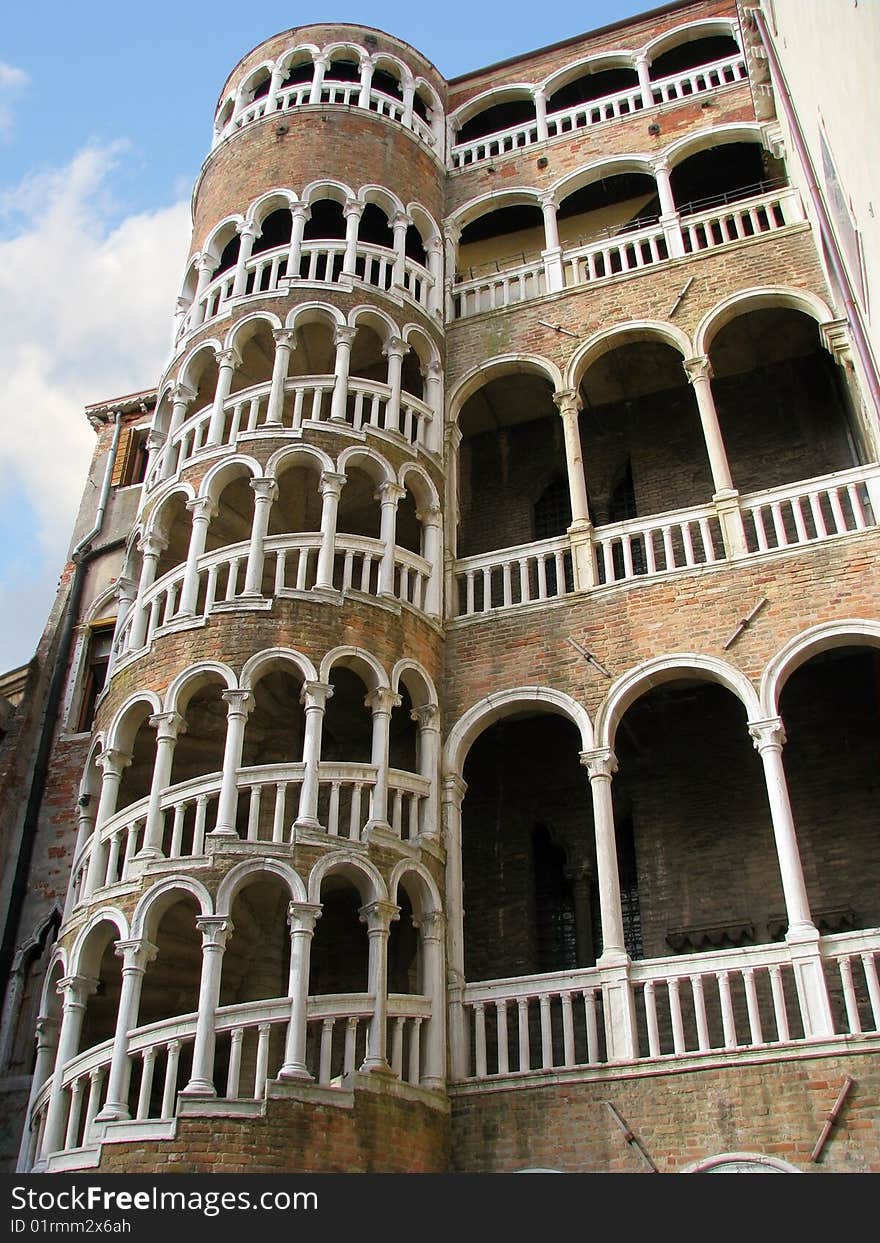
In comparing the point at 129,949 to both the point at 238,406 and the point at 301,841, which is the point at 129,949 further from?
the point at 238,406

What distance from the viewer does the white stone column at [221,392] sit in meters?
15.1

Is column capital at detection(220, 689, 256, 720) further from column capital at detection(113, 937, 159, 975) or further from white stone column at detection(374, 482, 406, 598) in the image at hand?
column capital at detection(113, 937, 159, 975)

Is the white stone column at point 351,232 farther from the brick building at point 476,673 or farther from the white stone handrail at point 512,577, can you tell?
the white stone handrail at point 512,577

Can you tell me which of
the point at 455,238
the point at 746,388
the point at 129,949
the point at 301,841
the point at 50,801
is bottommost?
the point at 129,949

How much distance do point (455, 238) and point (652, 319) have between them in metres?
4.81

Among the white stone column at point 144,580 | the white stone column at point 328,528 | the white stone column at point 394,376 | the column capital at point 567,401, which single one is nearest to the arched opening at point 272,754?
the white stone column at point 328,528

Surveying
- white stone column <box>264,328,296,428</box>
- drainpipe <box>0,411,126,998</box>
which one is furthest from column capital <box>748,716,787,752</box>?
drainpipe <box>0,411,126,998</box>

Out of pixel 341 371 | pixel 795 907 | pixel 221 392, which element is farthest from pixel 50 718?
pixel 795 907

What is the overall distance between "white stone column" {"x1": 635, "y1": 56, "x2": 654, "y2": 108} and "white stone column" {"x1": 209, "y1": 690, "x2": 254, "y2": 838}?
505 inches

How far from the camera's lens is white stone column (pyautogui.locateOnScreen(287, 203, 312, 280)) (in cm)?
1645

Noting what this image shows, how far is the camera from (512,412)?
1800 centimetres

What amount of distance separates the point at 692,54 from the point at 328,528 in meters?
12.7

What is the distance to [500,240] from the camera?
20.5m
